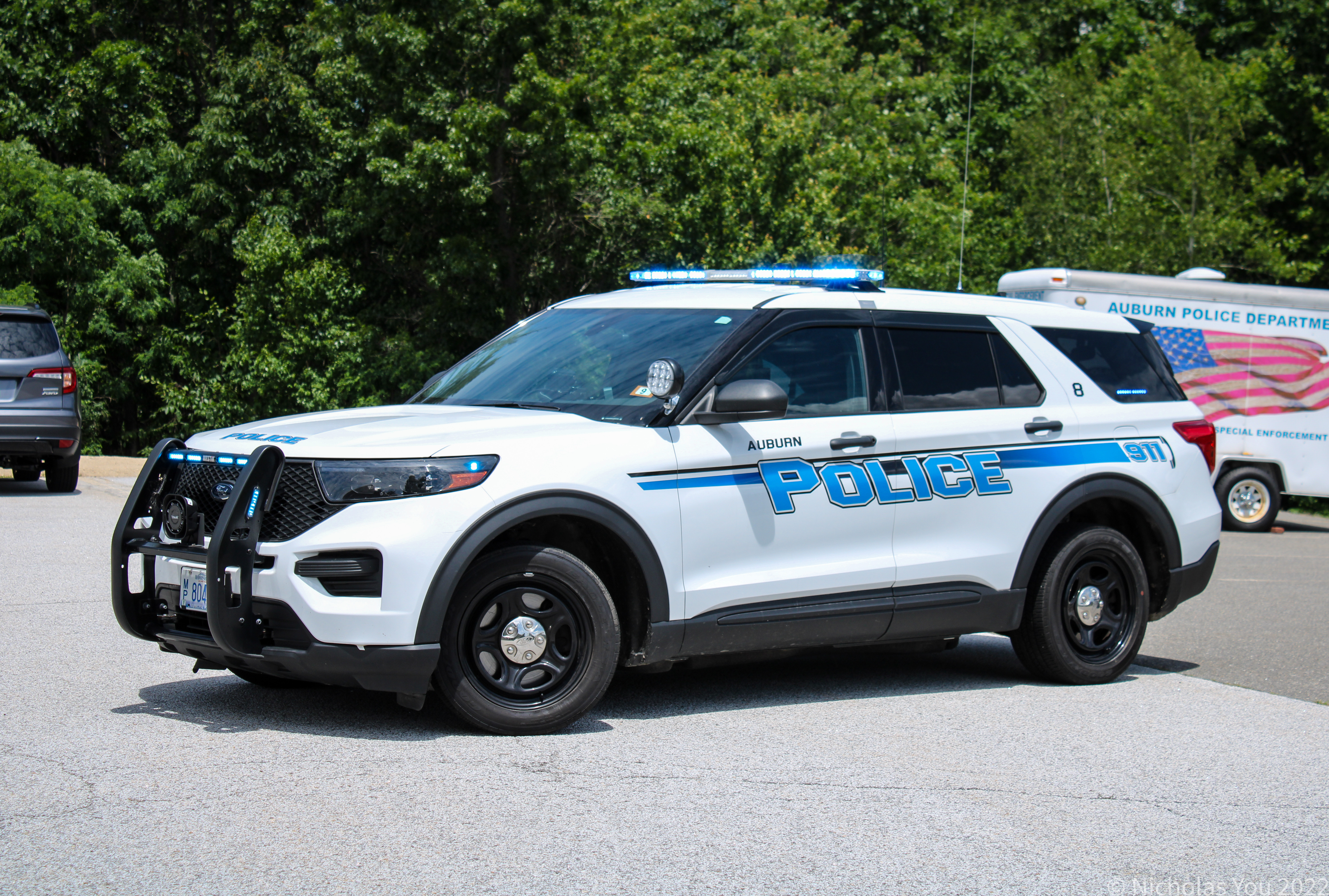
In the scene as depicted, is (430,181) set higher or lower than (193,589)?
higher

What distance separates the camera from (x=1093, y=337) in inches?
289

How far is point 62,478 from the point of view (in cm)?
1534

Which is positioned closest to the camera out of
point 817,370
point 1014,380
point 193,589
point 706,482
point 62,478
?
point 193,589

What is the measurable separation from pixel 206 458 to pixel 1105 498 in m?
4.37

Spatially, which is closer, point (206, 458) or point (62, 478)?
point (206, 458)

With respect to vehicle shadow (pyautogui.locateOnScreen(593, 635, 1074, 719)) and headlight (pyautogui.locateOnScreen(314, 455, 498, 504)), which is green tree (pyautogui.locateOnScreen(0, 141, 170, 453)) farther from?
headlight (pyautogui.locateOnScreen(314, 455, 498, 504))

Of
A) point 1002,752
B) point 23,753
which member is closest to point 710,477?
point 1002,752

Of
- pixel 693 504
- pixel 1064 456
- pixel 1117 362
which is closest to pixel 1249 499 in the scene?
pixel 1117 362

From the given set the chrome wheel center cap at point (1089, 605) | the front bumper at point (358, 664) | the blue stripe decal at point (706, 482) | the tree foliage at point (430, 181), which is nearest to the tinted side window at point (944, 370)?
the blue stripe decal at point (706, 482)

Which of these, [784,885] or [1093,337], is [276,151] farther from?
[784,885]

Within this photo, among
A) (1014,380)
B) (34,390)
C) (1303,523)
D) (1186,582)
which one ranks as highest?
(1014,380)

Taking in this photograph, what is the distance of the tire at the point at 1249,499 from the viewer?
18344 mm

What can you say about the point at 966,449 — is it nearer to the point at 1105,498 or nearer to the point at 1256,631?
the point at 1105,498

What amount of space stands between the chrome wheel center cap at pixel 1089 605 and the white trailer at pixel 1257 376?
11.2m
